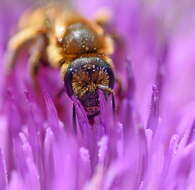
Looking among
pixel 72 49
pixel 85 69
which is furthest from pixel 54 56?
pixel 85 69

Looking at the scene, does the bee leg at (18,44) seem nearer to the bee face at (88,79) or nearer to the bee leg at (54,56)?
the bee leg at (54,56)

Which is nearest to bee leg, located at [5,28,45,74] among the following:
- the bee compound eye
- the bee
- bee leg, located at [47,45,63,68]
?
the bee

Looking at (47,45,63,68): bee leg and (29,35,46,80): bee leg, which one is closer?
(47,45,63,68): bee leg

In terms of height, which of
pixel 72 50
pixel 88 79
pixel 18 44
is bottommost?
pixel 88 79

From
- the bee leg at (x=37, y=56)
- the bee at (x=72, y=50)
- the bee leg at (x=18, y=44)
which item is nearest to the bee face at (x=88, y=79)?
the bee at (x=72, y=50)

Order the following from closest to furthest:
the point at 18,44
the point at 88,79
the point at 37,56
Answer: the point at 88,79
the point at 37,56
the point at 18,44

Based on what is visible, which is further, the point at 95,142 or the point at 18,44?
the point at 18,44

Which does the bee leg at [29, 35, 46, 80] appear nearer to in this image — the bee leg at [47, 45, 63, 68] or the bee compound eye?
the bee leg at [47, 45, 63, 68]

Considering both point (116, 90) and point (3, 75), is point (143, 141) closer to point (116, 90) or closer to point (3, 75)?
point (116, 90)

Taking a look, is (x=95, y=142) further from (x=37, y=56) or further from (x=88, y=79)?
(x=37, y=56)
